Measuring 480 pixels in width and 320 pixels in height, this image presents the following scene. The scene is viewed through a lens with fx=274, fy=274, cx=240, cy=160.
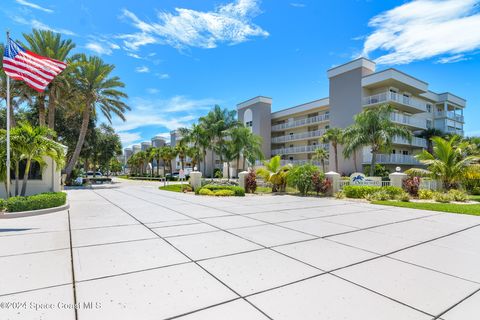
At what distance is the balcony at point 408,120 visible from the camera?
3115 centimetres

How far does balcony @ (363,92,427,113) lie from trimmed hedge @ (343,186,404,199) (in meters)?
18.5

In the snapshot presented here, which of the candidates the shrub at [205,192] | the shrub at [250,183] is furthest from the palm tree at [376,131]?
the shrub at [205,192]

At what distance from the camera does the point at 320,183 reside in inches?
712

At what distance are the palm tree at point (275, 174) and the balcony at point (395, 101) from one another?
17850 millimetres

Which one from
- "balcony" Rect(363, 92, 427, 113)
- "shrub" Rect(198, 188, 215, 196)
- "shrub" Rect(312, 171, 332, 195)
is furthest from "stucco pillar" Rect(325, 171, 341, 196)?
"balcony" Rect(363, 92, 427, 113)

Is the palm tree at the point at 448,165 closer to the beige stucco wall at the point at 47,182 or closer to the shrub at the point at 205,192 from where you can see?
the shrub at the point at 205,192

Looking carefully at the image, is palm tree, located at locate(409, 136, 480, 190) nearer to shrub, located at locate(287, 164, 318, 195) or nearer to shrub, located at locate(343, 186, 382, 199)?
shrub, located at locate(343, 186, 382, 199)

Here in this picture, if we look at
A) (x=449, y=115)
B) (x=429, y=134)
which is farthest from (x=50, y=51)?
(x=449, y=115)

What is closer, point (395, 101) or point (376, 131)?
point (376, 131)

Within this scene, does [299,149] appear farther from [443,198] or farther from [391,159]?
[443,198]

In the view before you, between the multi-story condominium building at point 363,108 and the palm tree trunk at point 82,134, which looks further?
the multi-story condominium building at point 363,108

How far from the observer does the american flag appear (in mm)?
10203

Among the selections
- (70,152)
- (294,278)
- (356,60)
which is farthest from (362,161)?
(70,152)

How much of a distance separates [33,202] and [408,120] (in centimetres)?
3651
